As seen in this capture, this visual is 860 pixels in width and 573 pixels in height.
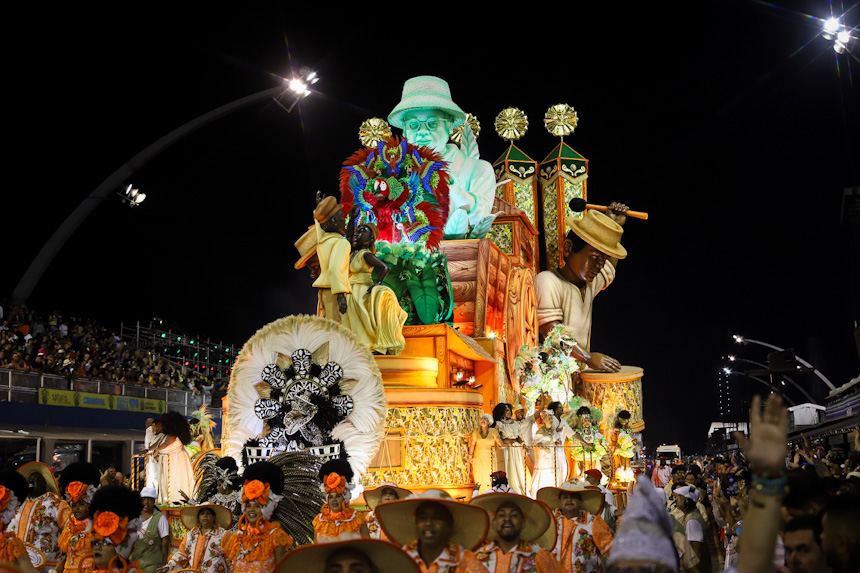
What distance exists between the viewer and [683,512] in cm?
844

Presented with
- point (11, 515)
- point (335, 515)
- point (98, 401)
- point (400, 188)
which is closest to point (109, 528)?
point (11, 515)

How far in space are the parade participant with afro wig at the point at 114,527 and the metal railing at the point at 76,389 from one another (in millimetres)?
12561

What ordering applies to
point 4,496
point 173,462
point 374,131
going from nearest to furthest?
point 4,496
point 173,462
point 374,131

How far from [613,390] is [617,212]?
444 cm

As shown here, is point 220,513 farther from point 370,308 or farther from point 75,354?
point 75,354

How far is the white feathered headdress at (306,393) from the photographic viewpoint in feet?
35.1

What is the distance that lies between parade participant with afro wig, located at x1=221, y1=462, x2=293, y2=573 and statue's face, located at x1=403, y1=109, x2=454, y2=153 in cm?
1388

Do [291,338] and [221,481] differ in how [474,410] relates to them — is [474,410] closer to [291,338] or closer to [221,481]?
[291,338]

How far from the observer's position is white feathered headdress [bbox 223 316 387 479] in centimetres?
1069

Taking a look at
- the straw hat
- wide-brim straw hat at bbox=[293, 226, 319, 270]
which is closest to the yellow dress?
the straw hat

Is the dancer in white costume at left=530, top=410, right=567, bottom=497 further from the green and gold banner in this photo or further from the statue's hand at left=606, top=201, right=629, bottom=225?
the green and gold banner

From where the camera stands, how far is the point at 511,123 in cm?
2512

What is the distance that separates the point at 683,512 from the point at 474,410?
498 cm

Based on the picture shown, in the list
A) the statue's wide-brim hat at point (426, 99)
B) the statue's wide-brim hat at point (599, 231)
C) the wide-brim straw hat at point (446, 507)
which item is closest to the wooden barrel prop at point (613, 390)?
the statue's wide-brim hat at point (599, 231)
